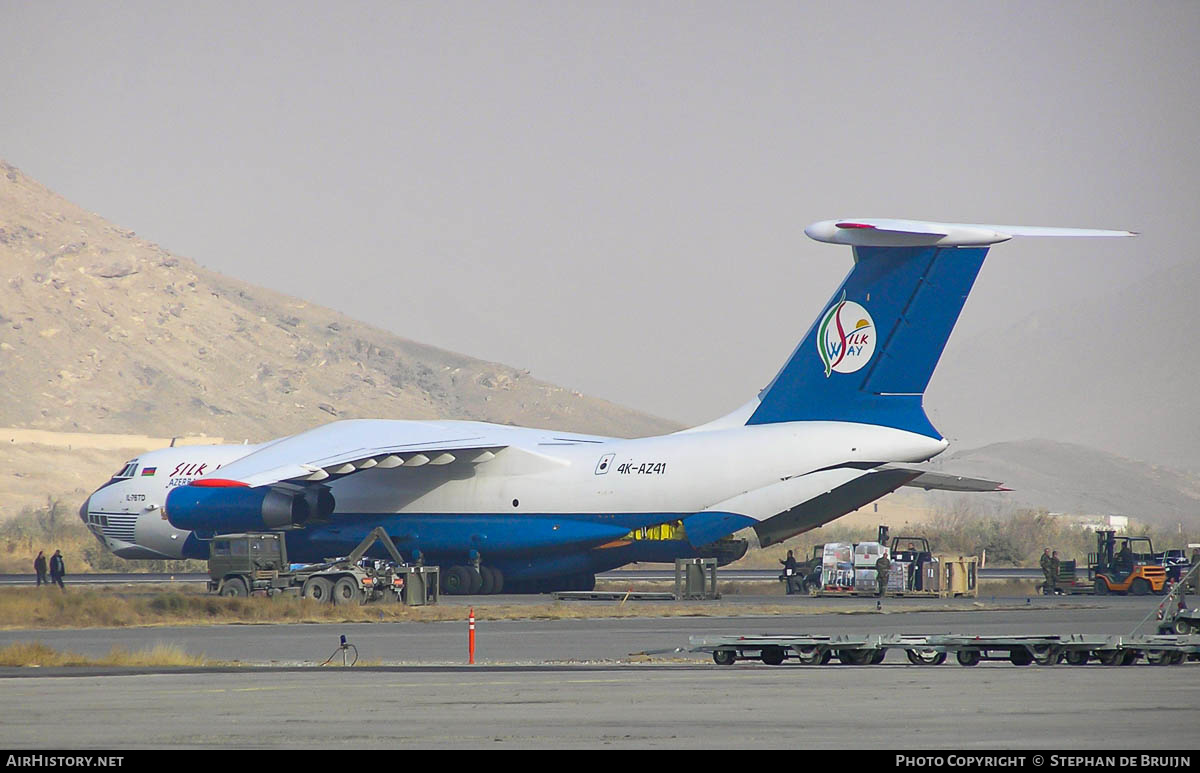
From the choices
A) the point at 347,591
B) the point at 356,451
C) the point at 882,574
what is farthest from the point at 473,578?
the point at 882,574

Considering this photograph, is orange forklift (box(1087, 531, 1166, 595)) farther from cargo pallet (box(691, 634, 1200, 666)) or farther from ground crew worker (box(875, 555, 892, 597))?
cargo pallet (box(691, 634, 1200, 666))

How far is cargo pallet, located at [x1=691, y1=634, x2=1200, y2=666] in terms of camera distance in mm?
17188

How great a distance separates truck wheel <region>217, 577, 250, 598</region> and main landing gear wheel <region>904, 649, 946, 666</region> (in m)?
17.3

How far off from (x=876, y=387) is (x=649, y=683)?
17.6 m

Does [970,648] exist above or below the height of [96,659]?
above

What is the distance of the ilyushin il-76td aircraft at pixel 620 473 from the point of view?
1246 inches

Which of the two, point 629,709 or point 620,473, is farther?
point 620,473

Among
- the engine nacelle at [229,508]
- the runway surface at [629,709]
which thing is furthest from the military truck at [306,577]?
the runway surface at [629,709]

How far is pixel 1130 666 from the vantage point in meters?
17.0

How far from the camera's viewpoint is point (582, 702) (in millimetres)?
13500

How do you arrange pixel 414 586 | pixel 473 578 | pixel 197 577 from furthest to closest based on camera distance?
pixel 197 577
pixel 473 578
pixel 414 586

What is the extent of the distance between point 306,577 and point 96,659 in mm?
11920

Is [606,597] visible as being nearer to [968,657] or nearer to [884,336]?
[884,336]

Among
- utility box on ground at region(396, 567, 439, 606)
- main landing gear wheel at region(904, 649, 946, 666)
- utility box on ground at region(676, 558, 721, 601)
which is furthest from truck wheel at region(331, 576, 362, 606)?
main landing gear wheel at region(904, 649, 946, 666)
